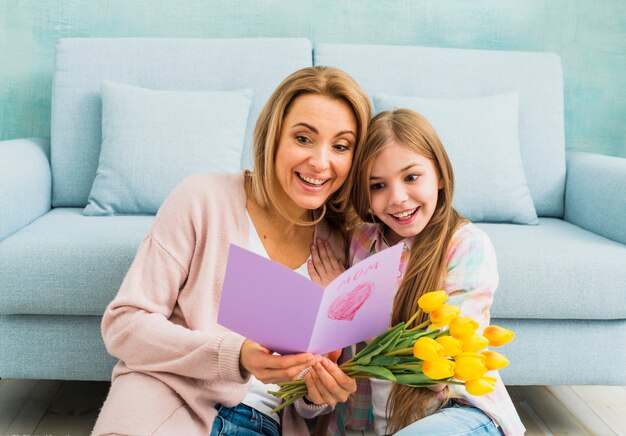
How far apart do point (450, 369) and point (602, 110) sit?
2.30 metres

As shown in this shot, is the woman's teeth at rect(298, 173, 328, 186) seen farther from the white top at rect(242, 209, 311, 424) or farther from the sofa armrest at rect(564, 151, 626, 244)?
the sofa armrest at rect(564, 151, 626, 244)

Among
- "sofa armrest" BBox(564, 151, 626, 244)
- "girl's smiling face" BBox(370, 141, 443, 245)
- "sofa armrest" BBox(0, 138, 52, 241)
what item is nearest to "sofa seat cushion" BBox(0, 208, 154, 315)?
"sofa armrest" BBox(0, 138, 52, 241)

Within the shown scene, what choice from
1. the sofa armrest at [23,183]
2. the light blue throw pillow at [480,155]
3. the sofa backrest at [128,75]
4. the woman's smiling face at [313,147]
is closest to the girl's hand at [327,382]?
the woman's smiling face at [313,147]

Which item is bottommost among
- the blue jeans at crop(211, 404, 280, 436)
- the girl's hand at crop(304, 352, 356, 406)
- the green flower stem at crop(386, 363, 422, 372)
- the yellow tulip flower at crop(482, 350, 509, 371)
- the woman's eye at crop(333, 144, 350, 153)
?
the blue jeans at crop(211, 404, 280, 436)

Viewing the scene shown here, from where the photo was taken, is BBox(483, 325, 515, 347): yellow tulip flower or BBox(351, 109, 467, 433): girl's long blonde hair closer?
BBox(483, 325, 515, 347): yellow tulip flower

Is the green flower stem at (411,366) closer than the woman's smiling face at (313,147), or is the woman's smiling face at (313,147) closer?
the green flower stem at (411,366)

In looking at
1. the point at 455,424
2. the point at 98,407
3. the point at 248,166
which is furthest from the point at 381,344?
the point at 248,166

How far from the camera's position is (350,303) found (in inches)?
39.2

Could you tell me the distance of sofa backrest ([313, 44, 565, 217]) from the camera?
2389 mm

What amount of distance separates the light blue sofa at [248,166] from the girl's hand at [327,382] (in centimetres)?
79

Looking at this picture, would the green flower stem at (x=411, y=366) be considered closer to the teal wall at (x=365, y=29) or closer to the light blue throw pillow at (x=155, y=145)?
the light blue throw pillow at (x=155, y=145)

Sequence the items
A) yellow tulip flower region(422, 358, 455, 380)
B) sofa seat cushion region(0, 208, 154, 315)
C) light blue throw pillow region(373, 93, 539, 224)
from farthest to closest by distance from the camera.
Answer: light blue throw pillow region(373, 93, 539, 224), sofa seat cushion region(0, 208, 154, 315), yellow tulip flower region(422, 358, 455, 380)

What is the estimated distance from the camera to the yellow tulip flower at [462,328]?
0.88 meters

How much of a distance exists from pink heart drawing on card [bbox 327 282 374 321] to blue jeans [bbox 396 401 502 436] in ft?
0.93
